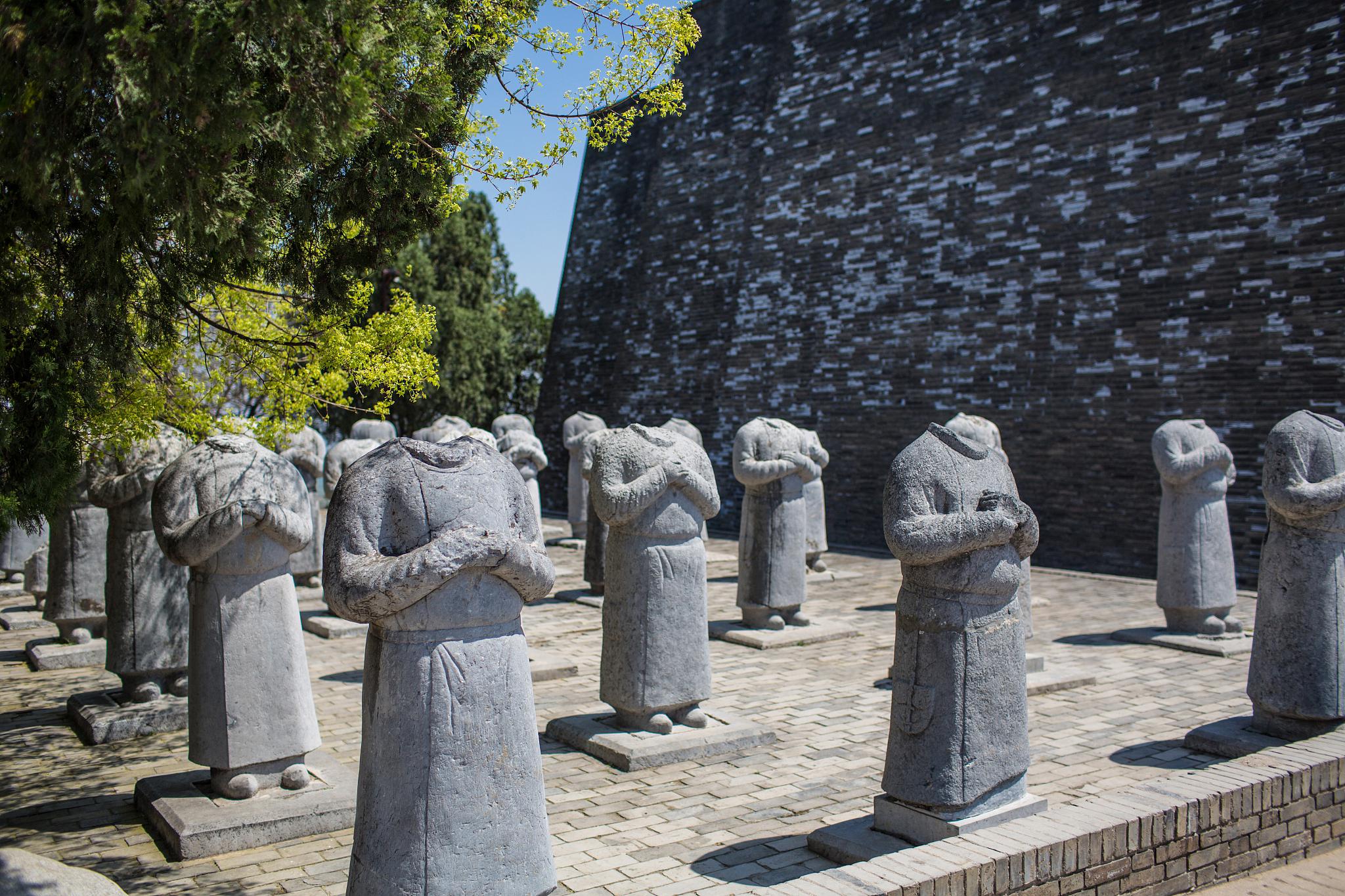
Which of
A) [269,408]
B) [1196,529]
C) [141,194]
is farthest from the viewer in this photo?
[1196,529]

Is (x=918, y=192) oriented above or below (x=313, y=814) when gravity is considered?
above

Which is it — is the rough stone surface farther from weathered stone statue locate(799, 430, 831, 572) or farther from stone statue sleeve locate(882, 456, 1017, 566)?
weathered stone statue locate(799, 430, 831, 572)

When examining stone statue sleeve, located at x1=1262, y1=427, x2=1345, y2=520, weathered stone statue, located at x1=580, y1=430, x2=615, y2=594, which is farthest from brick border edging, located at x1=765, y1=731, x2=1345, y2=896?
weathered stone statue, located at x1=580, y1=430, x2=615, y2=594

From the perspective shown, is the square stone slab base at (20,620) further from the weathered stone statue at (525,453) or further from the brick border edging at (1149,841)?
the brick border edging at (1149,841)

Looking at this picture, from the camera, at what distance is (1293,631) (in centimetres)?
579

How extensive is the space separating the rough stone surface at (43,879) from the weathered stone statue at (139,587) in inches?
137

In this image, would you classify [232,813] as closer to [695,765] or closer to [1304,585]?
[695,765]

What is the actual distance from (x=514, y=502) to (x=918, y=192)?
43.4 ft

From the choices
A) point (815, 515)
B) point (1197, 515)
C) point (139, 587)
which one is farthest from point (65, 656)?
point (1197, 515)

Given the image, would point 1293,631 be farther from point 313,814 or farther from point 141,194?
point 141,194

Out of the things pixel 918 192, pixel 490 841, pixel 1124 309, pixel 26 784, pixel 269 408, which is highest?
pixel 918 192

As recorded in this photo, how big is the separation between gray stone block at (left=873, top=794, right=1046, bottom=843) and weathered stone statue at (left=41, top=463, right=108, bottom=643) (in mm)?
6846

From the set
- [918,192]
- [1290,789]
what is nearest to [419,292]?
[918,192]

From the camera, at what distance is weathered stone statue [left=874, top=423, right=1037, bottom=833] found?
4.22 meters
